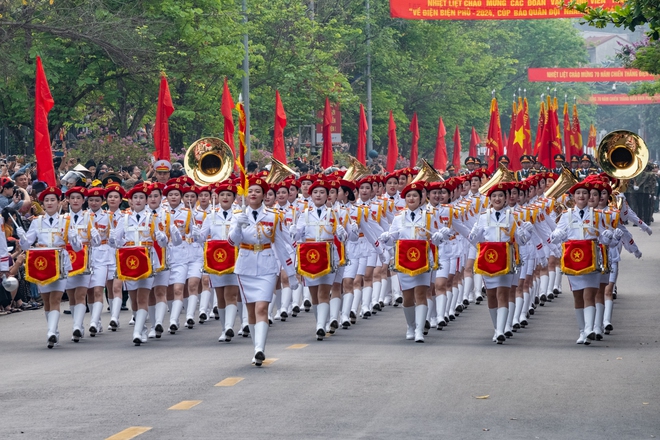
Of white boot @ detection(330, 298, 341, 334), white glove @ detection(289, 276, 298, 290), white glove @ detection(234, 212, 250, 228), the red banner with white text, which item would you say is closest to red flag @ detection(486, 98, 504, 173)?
the red banner with white text

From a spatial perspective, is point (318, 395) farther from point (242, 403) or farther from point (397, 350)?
point (397, 350)

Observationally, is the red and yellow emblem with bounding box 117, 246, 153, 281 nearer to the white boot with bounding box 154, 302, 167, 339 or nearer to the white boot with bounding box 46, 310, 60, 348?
the white boot with bounding box 154, 302, 167, 339

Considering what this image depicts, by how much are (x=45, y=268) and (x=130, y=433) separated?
6.23m

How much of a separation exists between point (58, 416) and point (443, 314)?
7.57m

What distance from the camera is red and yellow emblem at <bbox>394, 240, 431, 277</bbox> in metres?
15.9

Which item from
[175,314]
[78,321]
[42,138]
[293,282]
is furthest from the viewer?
[42,138]

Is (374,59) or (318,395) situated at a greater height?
(374,59)

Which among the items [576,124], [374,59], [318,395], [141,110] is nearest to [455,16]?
[576,124]

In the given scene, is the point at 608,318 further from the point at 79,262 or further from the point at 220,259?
the point at 79,262

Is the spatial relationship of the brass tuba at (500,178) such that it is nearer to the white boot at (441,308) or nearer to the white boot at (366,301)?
the white boot at (366,301)

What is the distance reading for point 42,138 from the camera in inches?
846

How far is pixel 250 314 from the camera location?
14.3 meters

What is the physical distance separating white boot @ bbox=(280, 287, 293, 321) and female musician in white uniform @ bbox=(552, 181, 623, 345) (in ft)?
14.3

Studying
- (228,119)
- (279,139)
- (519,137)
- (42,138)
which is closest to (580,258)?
(42,138)
